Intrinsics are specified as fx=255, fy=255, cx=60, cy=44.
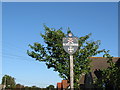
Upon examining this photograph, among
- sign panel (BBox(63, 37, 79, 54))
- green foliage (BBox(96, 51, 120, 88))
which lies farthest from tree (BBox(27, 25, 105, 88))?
sign panel (BBox(63, 37, 79, 54))

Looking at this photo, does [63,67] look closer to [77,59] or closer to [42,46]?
[77,59]

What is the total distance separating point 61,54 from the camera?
23266 millimetres

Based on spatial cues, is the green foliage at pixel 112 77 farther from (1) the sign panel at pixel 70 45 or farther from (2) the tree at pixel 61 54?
(1) the sign panel at pixel 70 45

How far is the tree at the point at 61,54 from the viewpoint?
2328cm

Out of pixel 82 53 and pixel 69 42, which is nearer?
pixel 69 42

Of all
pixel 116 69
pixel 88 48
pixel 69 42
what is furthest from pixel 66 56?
pixel 69 42

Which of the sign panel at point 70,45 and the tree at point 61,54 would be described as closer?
the sign panel at point 70,45

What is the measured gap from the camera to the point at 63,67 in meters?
23.3

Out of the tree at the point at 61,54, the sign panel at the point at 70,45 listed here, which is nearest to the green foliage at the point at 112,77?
the tree at the point at 61,54

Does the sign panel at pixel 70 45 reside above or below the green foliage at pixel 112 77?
above

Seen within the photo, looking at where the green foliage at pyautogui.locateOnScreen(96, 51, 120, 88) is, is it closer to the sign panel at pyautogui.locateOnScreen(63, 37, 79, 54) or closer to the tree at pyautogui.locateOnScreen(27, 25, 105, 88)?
the tree at pyautogui.locateOnScreen(27, 25, 105, 88)

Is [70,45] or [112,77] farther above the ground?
[70,45]

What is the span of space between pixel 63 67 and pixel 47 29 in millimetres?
4408

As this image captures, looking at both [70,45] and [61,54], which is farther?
[61,54]
